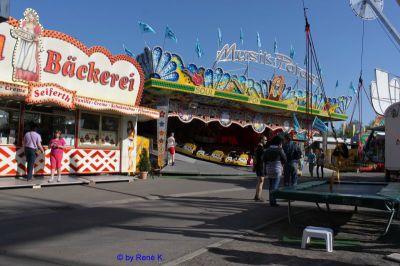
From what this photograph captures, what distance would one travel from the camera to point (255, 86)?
82.4ft

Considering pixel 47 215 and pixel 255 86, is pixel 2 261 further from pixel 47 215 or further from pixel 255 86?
pixel 255 86

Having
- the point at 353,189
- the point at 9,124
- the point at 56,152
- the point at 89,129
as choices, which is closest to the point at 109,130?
the point at 89,129

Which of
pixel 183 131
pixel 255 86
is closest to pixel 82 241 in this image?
pixel 255 86

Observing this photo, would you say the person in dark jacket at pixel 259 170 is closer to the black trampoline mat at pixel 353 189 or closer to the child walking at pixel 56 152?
the black trampoline mat at pixel 353 189

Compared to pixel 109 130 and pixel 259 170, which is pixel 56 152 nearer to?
pixel 109 130

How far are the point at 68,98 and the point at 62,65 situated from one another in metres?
1.49

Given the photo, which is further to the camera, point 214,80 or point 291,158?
point 214,80

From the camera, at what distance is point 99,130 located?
16.3 m

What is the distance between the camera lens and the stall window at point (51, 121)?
14430 mm

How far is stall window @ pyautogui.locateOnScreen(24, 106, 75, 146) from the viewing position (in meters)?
14.4

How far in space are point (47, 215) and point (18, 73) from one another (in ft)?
20.3

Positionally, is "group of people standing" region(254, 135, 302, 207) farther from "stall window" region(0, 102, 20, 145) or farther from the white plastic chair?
"stall window" region(0, 102, 20, 145)

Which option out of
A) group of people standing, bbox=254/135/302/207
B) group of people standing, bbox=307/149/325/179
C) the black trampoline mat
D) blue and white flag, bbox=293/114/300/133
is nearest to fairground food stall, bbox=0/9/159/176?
group of people standing, bbox=254/135/302/207

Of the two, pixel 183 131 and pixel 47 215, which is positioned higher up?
pixel 183 131
